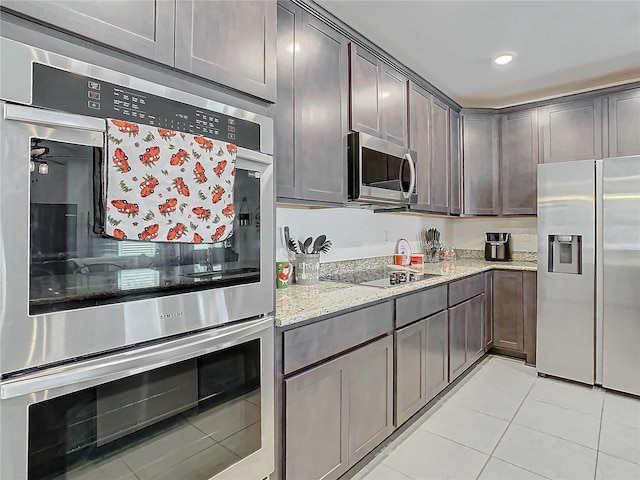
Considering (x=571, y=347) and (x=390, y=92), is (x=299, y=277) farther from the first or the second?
(x=571, y=347)

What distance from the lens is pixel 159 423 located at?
109 cm

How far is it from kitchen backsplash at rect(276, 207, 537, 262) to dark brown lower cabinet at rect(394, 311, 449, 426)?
80 centimetres

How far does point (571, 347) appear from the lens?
3018 millimetres

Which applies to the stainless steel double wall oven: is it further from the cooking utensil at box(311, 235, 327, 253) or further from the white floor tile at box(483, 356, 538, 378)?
the white floor tile at box(483, 356, 538, 378)

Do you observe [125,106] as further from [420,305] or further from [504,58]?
[504,58]

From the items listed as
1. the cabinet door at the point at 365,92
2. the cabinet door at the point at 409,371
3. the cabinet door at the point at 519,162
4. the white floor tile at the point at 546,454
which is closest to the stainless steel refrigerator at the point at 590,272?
the cabinet door at the point at 519,162

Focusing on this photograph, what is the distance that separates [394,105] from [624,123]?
2083 mm

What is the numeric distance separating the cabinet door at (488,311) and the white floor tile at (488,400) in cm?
64

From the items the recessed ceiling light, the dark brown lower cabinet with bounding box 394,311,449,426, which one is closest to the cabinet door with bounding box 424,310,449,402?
the dark brown lower cabinet with bounding box 394,311,449,426

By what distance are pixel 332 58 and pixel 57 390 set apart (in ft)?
6.59

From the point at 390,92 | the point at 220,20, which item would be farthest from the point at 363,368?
the point at 390,92

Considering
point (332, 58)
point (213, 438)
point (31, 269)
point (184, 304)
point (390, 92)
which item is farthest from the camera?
point (390, 92)

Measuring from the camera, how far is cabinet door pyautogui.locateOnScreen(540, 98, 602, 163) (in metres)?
3.25

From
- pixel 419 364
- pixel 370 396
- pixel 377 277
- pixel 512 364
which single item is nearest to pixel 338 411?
pixel 370 396
